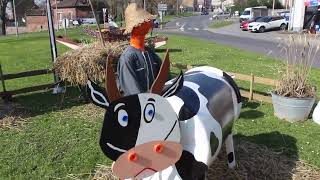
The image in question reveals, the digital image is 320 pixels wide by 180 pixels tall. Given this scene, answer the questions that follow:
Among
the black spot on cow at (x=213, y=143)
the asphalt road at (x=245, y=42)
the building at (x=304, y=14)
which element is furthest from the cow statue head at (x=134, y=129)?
the building at (x=304, y=14)

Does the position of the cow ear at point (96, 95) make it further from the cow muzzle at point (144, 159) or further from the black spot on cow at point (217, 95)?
the black spot on cow at point (217, 95)

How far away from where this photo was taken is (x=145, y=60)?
360 cm

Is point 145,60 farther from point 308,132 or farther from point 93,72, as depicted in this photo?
point 93,72

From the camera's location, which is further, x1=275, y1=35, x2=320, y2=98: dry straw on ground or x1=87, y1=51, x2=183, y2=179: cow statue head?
x1=275, y1=35, x2=320, y2=98: dry straw on ground

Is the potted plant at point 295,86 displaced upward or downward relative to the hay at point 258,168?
upward

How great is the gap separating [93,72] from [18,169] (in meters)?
3.39

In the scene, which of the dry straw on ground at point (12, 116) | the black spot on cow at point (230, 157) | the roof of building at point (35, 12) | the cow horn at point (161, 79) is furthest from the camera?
the roof of building at point (35, 12)

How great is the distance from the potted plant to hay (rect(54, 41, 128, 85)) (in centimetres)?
358

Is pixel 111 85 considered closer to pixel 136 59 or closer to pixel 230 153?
pixel 136 59

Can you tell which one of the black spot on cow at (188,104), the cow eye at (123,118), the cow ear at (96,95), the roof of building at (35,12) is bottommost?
the black spot on cow at (188,104)

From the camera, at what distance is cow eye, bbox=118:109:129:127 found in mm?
2509

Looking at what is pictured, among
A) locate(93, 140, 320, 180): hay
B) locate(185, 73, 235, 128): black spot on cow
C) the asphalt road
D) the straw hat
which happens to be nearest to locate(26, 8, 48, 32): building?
the asphalt road

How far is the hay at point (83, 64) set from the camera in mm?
8398

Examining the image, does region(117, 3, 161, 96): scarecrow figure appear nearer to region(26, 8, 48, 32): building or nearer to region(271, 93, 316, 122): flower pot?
region(271, 93, 316, 122): flower pot
